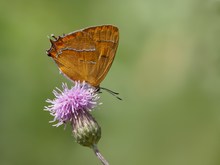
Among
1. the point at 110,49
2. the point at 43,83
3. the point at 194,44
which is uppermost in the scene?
the point at 110,49

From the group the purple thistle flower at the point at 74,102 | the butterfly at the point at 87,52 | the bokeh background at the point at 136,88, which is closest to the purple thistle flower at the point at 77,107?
the purple thistle flower at the point at 74,102

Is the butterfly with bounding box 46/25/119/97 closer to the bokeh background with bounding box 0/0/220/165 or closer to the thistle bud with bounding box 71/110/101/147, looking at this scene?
the thistle bud with bounding box 71/110/101/147

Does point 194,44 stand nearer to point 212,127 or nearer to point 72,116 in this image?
point 212,127

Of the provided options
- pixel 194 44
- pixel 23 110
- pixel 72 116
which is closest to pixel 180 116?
pixel 194 44

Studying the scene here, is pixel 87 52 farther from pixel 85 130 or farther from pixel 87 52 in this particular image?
pixel 85 130

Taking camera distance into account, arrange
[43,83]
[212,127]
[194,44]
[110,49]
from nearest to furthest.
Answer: [110,49] → [212,127] → [194,44] → [43,83]

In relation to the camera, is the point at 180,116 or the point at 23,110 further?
the point at 23,110
